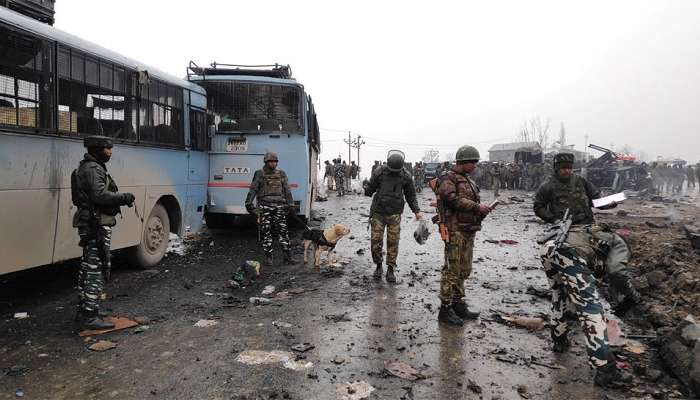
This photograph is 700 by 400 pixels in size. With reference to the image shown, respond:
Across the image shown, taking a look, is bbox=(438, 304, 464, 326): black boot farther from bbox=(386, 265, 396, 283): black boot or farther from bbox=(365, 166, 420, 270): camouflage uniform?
bbox=(365, 166, 420, 270): camouflage uniform

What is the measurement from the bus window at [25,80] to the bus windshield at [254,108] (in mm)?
4014

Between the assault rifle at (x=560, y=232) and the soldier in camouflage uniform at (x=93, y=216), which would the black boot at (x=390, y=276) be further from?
the soldier in camouflage uniform at (x=93, y=216)

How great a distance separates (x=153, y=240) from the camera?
698cm

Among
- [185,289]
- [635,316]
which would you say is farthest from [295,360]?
[635,316]

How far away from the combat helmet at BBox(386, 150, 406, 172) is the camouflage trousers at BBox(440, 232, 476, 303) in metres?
1.89

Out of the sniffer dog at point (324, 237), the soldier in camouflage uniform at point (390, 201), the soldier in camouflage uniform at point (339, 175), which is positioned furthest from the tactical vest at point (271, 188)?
the soldier in camouflage uniform at point (339, 175)

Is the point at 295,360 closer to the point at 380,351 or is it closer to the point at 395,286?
the point at 380,351

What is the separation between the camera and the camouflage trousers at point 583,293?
334cm

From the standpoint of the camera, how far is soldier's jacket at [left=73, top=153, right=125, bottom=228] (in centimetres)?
406

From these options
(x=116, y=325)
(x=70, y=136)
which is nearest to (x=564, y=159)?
(x=116, y=325)

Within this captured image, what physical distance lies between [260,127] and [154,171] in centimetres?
254

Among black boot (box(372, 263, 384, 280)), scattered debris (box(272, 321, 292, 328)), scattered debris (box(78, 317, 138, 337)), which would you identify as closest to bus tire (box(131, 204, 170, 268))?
scattered debris (box(78, 317, 138, 337))

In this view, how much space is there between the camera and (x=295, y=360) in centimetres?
370

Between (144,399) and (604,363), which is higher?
(604,363)
